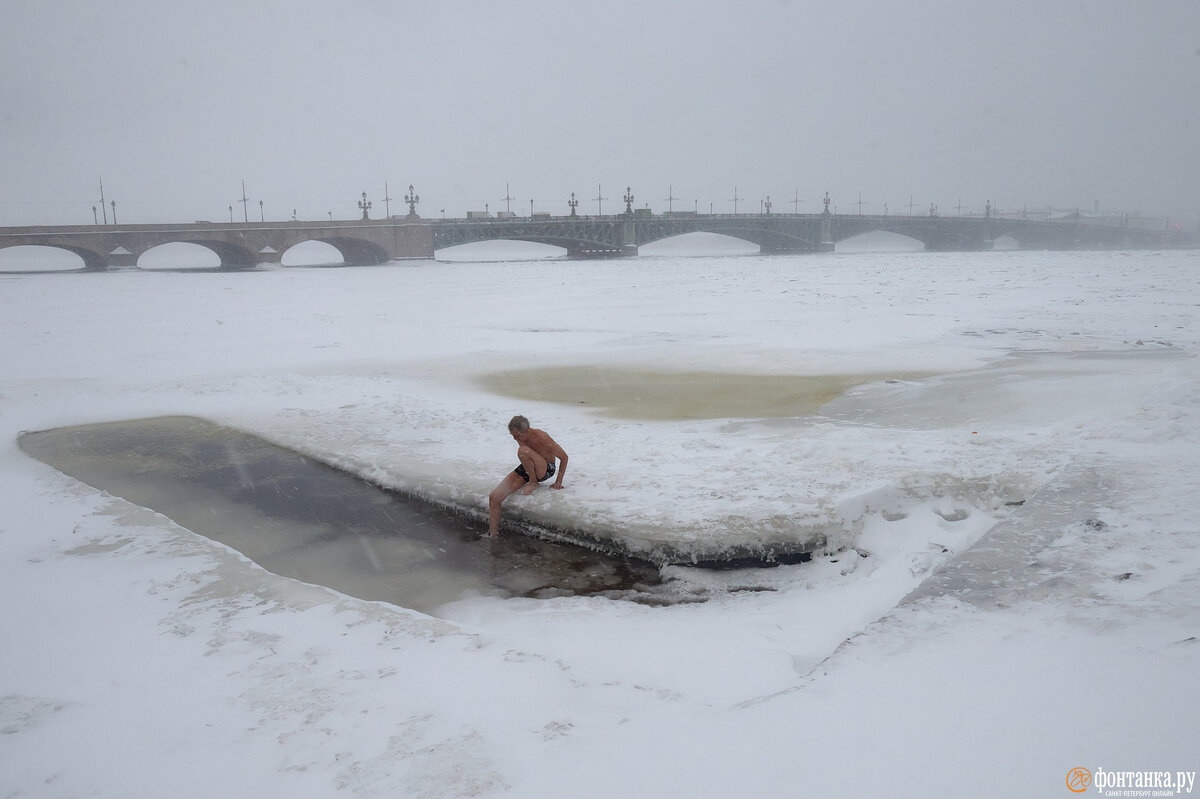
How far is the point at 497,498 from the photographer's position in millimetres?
6363

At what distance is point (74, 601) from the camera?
199 inches

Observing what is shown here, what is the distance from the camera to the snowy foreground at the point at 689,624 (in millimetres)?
3092

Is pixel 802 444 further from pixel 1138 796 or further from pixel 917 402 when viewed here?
pixel 1138 796

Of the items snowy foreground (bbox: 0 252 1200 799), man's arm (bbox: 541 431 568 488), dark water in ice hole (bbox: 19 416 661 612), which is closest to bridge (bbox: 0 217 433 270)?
snowy foreground (bbox: 0 252 1200 799)

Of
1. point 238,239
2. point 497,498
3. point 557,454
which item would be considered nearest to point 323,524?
point 497,498

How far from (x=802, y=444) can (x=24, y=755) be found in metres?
6.38

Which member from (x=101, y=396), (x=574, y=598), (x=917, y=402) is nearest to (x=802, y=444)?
(x=917, y=402)

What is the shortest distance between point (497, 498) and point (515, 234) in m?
73.5

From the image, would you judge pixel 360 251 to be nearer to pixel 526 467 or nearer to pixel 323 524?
pixel 323 524

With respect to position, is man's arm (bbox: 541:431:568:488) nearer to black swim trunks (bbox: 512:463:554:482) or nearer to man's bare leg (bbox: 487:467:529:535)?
black swim trunks (bbox: 512:463:554:482)

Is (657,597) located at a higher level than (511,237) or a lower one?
lower

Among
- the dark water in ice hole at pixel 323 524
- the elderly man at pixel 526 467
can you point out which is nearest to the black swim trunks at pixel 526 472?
the elderly man at pixel 526 467

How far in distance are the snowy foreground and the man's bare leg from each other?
0.55 ft

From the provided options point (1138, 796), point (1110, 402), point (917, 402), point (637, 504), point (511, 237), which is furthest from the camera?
point (511, 237)
